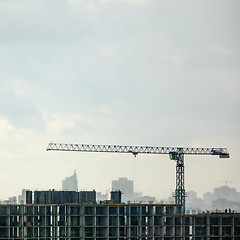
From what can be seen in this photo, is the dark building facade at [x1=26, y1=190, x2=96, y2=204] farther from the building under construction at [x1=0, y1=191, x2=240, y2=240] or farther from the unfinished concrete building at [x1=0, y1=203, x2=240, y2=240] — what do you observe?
the unfinished concrete building at [x1=0, y1=203, x2=240, y2=240]

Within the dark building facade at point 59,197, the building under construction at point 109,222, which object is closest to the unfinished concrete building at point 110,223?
the building under construction at point 109,222

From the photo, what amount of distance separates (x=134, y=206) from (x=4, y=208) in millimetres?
35054

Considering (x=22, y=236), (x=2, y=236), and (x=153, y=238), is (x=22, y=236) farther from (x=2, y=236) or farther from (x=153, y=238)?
(x=153, y=238)

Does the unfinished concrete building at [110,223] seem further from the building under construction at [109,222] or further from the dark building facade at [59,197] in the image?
the dark building facade at [59,197]

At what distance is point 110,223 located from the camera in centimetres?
16712

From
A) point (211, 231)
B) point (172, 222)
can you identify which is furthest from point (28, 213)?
point (211, 231)

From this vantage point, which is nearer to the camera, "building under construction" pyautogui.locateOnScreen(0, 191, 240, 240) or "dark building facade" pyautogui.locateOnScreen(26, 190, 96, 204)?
"building under construction" pyautogui.locateOnScreen(0, 191, 240, 240)

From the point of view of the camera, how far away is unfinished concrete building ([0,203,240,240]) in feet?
530

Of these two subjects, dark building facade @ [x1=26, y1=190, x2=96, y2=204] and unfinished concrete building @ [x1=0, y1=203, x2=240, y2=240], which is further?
dark building facade @ [x1=26, y1=190, x2=96, y2=204]

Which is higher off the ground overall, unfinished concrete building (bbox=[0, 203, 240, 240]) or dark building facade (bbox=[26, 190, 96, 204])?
dark building facade (bbox=[26, 190, 96, 204])

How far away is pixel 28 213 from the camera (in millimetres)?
161875

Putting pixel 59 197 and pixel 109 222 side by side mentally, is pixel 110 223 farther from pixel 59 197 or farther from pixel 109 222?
pixel 59 197

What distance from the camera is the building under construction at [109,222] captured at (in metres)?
162

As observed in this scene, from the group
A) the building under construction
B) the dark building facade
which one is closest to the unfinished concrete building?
the building under construction
